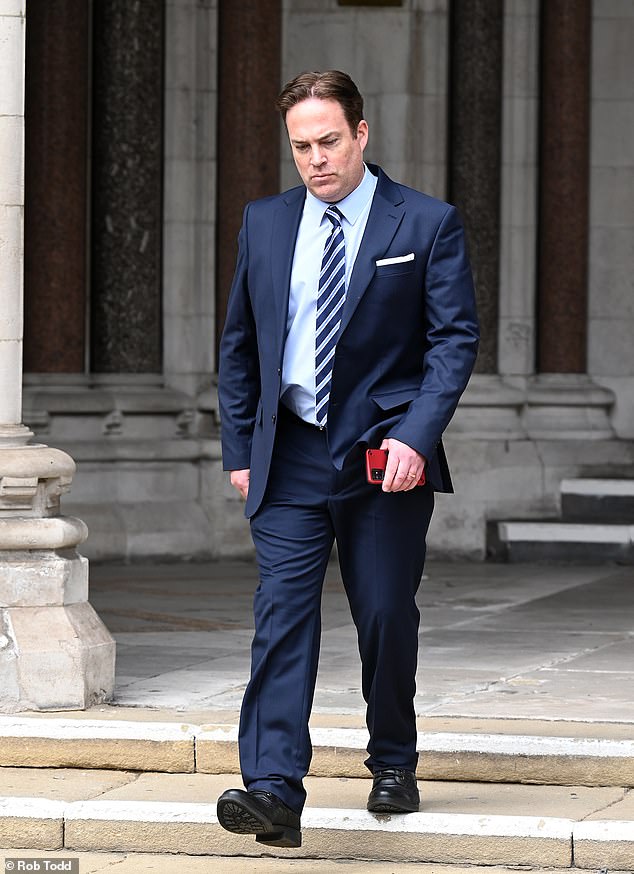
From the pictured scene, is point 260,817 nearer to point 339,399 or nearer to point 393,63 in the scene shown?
point 339,399

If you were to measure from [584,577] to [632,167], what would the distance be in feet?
9.66

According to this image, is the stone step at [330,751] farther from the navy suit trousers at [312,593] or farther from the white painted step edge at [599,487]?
the white painted step edge at [599,487]

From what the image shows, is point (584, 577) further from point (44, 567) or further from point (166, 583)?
point (44, 567)

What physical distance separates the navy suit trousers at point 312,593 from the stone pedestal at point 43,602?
161cm

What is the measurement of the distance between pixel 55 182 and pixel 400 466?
6.68m

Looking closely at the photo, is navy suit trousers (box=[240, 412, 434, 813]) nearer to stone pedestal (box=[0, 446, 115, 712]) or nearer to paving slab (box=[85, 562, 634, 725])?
paving slab (box=[85, 562, 634, 725])

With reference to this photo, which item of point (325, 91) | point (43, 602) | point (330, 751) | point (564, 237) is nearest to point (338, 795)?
point (330, 751)

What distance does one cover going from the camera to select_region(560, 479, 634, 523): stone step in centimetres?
1105

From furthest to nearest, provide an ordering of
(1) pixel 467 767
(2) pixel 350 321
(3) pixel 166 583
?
(3) pixel 166 583
(1) pixel 467 767
(2) pixel 350 321

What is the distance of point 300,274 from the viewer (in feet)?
15.3

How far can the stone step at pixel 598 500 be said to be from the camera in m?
11.0

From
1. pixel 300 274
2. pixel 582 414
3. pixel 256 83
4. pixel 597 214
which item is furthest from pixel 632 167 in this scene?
pixel 300 274

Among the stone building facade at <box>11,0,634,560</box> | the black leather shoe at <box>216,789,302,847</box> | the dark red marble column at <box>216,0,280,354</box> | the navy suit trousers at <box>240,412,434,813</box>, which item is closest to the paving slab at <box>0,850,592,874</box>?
Result: the navy suit trousers at <box>240,412,434,813</box>

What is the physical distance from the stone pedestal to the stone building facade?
14.0 ft
